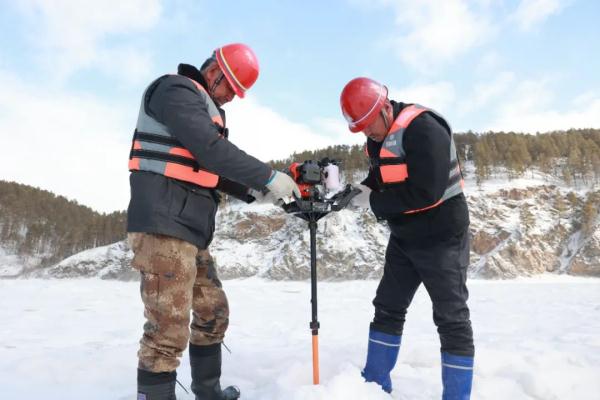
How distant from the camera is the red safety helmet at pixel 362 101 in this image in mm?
2562

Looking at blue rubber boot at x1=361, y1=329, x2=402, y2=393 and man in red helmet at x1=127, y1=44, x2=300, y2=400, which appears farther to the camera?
blue rubber boot at x1=361, y1=329, x2=402, y2=393

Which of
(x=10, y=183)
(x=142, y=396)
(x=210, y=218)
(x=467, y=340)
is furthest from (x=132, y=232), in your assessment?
(x=10, y=183)

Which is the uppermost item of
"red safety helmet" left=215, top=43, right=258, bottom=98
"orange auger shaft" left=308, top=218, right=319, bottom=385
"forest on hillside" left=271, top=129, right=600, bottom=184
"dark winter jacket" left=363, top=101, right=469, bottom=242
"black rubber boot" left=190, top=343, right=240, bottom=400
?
"forest on hillside" left=271, top=129, right=600, bottom=184

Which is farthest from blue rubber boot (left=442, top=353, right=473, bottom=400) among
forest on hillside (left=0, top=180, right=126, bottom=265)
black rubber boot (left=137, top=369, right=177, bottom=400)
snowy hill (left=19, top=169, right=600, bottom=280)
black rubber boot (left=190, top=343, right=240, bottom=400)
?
forest on hillside (left=0, top=180, right=126, bottom=265)

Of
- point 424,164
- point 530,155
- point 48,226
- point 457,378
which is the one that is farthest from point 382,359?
point 48,226

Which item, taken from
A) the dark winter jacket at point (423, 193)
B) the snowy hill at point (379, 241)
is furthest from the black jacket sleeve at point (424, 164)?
the snowy hill at point (379, 241)

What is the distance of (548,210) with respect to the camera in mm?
43781

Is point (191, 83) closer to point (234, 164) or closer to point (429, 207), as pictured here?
point (234, 164)

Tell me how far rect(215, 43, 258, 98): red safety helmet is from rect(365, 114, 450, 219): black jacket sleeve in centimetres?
114

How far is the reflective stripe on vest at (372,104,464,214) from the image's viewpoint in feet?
8.11

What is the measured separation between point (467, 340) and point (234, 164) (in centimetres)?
182

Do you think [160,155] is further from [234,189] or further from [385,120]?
[385,120]

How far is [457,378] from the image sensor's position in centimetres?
230

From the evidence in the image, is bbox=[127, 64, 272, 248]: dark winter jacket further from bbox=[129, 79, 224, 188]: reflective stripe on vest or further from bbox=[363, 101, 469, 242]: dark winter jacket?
bbox=[363, 101, 469, 242]: dark winter jacket
